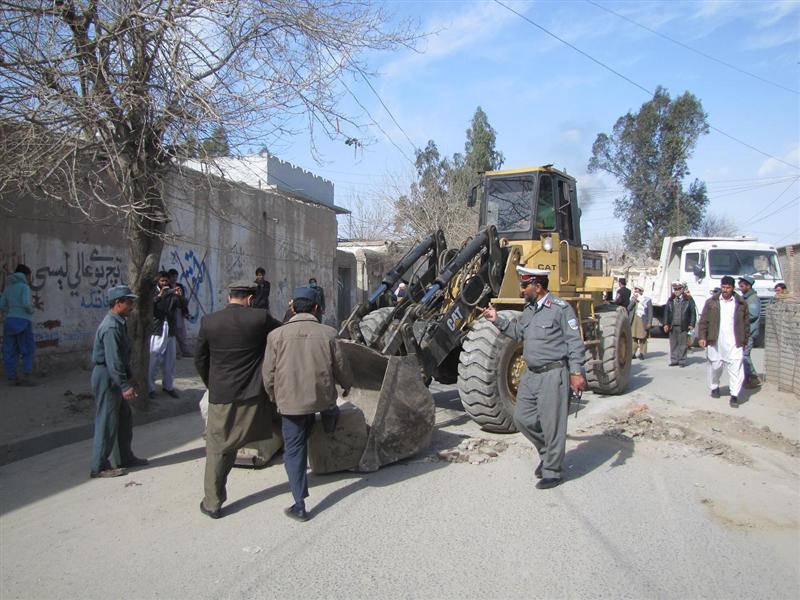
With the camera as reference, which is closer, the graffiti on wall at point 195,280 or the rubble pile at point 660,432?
the rubble pile at point 660,432

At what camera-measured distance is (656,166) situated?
125 feet

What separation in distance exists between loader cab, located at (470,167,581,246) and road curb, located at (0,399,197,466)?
5.35 m

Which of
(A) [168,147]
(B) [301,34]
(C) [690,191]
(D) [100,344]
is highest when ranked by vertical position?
(C) [690,191]

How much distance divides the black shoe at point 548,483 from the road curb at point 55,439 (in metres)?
5.20

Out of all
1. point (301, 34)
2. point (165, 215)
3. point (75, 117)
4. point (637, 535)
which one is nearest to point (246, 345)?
point (637, 535)

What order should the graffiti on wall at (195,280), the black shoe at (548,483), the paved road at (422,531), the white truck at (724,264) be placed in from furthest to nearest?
the white truck at (724,264)
the graffiti on wall at (195,280)
the black shoe at (548,483)
the paved road at (422,531)

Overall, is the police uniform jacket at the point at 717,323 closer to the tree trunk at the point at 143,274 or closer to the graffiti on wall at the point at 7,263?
the tree trunk at the point at 143,274

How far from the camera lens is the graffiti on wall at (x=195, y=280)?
1289 cm

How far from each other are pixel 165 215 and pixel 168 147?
85cm

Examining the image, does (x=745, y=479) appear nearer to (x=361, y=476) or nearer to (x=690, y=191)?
(x=361, y=476)

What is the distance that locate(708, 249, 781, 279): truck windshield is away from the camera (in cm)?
1822

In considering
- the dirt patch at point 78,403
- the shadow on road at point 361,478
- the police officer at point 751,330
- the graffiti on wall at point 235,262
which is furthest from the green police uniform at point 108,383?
the graffiti on wall at point 235,262

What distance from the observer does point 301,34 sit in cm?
812

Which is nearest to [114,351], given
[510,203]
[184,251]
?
[510,203]
